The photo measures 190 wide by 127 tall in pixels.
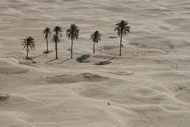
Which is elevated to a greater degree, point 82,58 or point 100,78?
point 82,58

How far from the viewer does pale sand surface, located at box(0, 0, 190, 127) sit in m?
46.1

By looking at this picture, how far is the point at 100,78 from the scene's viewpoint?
61625 millimetres

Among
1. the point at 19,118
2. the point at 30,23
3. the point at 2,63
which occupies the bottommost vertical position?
the point at 19,118

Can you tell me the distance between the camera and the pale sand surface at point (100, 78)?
151 ft

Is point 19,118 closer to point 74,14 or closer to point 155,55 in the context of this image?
point 155,55

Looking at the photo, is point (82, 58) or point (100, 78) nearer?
point (100, 78)

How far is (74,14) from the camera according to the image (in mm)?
132750

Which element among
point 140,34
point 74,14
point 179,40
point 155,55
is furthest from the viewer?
point 74,14

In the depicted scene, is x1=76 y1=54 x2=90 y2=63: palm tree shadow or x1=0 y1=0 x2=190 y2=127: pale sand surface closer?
x1=0 y1=0 x2=190 y2=127: pale sand surface

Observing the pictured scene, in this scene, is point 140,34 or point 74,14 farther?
point 74,14

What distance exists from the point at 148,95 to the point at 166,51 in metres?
32.1

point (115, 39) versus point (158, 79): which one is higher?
point (115, 39)

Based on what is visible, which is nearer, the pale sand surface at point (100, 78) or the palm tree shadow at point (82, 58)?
the pale sand surface at point (100, 78)

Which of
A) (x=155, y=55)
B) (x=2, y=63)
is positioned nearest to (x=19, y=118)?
(x=2, y=63)
